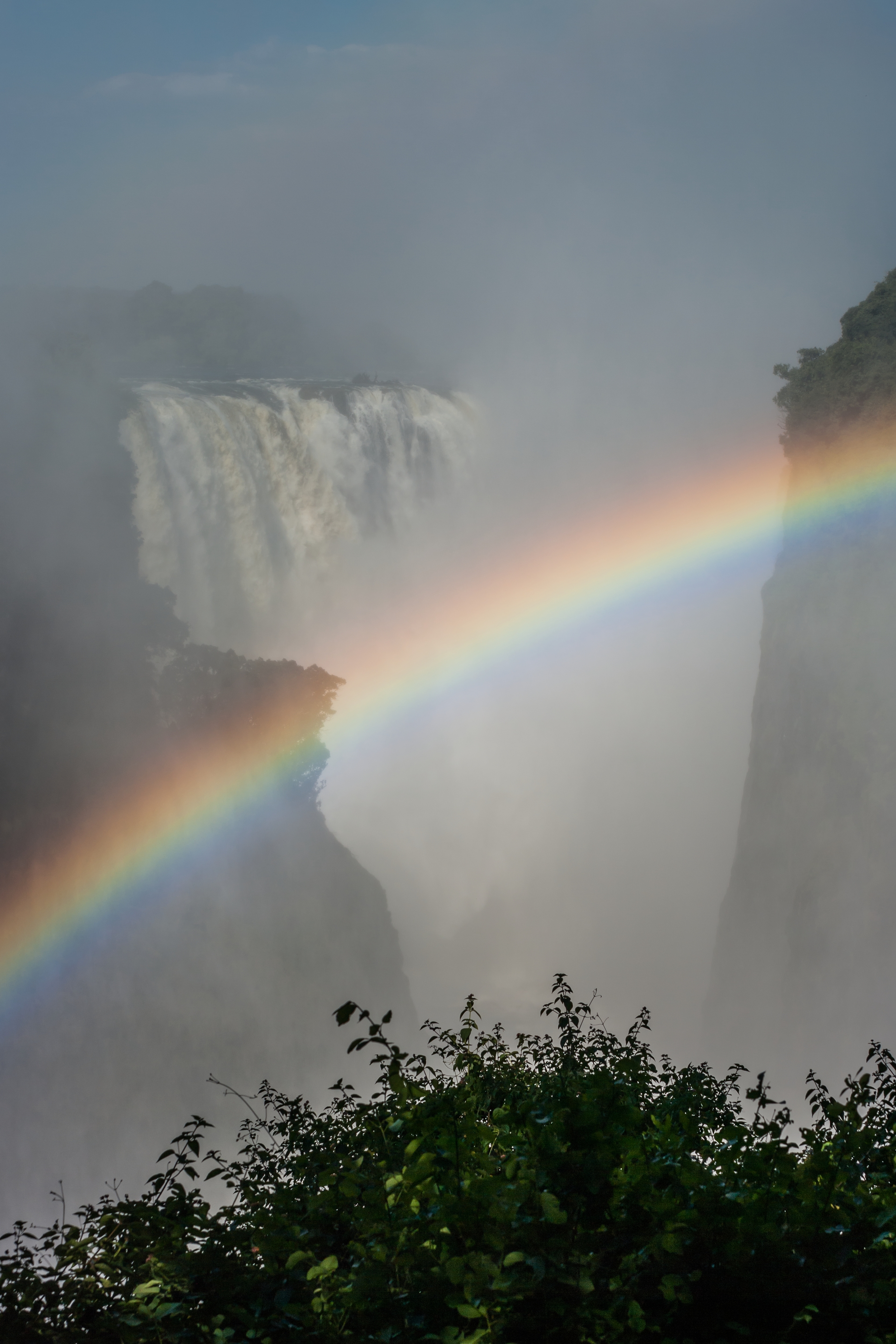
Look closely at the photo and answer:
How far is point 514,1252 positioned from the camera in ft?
7.28

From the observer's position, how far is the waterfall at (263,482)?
77.9ft

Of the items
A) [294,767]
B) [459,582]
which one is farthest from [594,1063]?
[459,582]

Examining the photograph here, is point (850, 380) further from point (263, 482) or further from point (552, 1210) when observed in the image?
point (552, 1210)

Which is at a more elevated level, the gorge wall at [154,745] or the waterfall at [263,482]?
the waterfall at [263,482]

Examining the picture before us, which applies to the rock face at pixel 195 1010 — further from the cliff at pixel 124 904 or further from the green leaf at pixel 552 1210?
the green leaf at pixel 552 1210

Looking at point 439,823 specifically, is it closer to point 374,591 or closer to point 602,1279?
point 374,591

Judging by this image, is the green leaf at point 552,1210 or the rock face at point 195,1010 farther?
the rock face at point 195,1010

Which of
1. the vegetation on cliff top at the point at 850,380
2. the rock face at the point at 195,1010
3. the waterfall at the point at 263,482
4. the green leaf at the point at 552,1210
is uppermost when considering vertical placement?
the waterfall at the point at 263,482

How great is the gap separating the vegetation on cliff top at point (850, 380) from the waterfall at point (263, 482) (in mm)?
12396

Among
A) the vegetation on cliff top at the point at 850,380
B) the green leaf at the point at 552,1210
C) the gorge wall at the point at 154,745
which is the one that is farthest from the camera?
the vegetation on cliff top at the point at 850,380

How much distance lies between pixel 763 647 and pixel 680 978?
45.6 feet

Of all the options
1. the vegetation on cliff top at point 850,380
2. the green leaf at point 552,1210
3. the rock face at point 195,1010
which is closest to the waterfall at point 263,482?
the rock face at point 195,1010

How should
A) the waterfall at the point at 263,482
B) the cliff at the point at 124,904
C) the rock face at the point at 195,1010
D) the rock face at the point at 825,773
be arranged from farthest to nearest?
the waterfall at the point at 263,482
the rock face at the point at 825,773
the cliff at the point at 124,904
the rock face at the point at 195,1010

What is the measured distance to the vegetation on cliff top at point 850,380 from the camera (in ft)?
82.7
